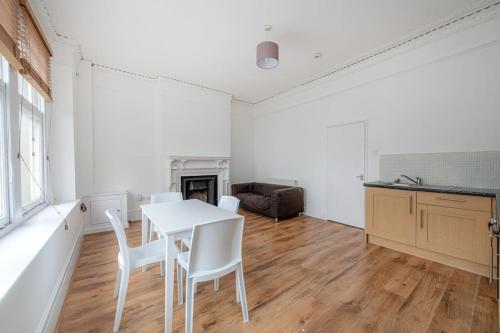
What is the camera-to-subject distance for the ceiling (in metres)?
2.26

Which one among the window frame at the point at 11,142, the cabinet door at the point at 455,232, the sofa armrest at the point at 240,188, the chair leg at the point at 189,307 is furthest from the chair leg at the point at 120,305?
the sofa armrest at the point at 240,188

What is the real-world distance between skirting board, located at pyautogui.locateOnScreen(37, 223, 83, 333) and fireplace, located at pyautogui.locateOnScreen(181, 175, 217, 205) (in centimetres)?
245

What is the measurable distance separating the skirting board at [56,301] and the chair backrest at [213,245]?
1009 millimetres

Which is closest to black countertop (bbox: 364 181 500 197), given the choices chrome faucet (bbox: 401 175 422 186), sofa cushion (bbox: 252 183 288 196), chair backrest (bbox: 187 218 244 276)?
chrome faucet (bbox: 401 175 422 186)

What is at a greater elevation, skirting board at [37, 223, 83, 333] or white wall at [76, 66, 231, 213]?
white wall at [76, 66, 231, 213]

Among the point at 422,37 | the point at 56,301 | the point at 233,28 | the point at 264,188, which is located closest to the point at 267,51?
the point at 233,28

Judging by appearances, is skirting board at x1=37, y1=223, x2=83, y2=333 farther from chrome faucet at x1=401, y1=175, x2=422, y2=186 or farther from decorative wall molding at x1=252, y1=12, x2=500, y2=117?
decorative wall molding at x1=252, y1=12, x2=500, y2=117

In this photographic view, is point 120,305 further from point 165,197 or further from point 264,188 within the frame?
point 264,188

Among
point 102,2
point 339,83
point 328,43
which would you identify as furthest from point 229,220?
point 339,83

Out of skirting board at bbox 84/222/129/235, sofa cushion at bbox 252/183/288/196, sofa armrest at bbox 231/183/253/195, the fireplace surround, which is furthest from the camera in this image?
sofa armrest at bbox 231/183/253/195

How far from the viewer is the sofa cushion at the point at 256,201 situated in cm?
433

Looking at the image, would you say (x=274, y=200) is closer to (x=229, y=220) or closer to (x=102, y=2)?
(x=229, y=220)

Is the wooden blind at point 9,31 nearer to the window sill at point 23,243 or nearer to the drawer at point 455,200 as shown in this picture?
the window sill at point 23,243

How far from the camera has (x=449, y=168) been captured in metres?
2.71
